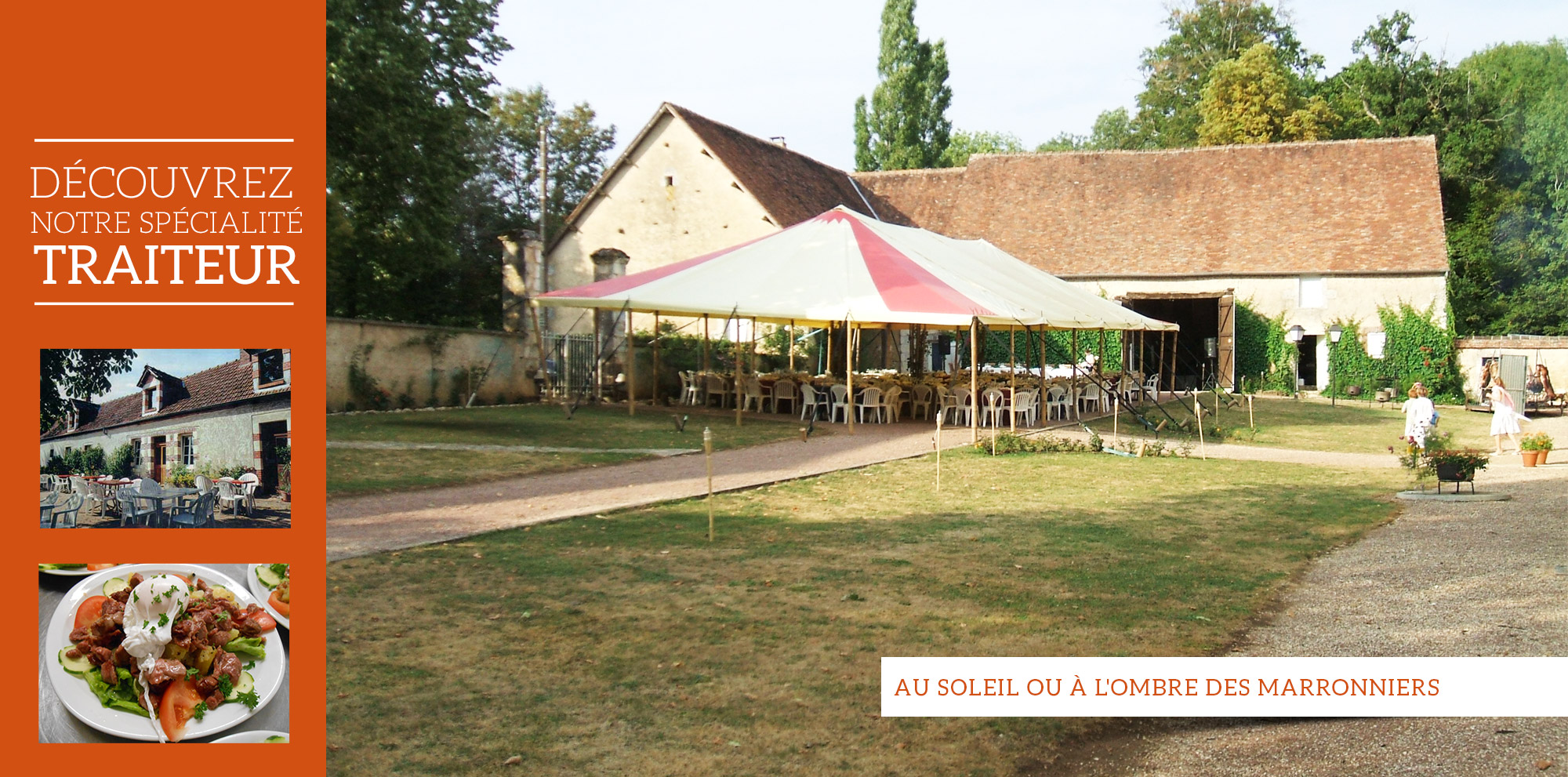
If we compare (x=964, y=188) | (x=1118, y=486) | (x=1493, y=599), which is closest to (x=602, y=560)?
(x=1493, y=599)

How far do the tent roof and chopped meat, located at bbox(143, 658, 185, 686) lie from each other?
12.9 metres

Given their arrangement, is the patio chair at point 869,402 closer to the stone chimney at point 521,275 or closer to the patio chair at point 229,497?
the stone chimney at point 521,275

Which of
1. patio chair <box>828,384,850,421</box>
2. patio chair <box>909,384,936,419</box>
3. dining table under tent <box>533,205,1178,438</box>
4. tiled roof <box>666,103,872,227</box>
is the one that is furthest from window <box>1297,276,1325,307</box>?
patio chair <box>828,384,850,421</box>

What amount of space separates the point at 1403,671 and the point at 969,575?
258 centimetres

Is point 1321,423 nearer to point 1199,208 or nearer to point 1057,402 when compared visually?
point 1057,402

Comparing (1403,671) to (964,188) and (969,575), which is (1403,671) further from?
(964,188)

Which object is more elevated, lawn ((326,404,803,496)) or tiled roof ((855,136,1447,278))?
tiled roof ((855,136,1447,278))

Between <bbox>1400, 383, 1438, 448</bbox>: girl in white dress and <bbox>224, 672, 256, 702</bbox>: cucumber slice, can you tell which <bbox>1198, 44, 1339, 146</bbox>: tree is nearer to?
<bbox>1400, 383, 1438, 448</bbox>: girl in white dress

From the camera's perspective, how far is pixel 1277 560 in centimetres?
718

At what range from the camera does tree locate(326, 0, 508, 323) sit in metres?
16.9

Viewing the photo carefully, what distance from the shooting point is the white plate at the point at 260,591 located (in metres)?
2.55

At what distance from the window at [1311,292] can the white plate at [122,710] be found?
29.8 metres

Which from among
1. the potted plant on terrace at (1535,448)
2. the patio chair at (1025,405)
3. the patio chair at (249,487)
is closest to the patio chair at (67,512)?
the patio chair at (249,487)

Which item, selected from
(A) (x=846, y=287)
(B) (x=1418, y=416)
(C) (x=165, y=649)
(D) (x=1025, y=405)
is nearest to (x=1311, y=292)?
(D) (x=1025, y=405)
